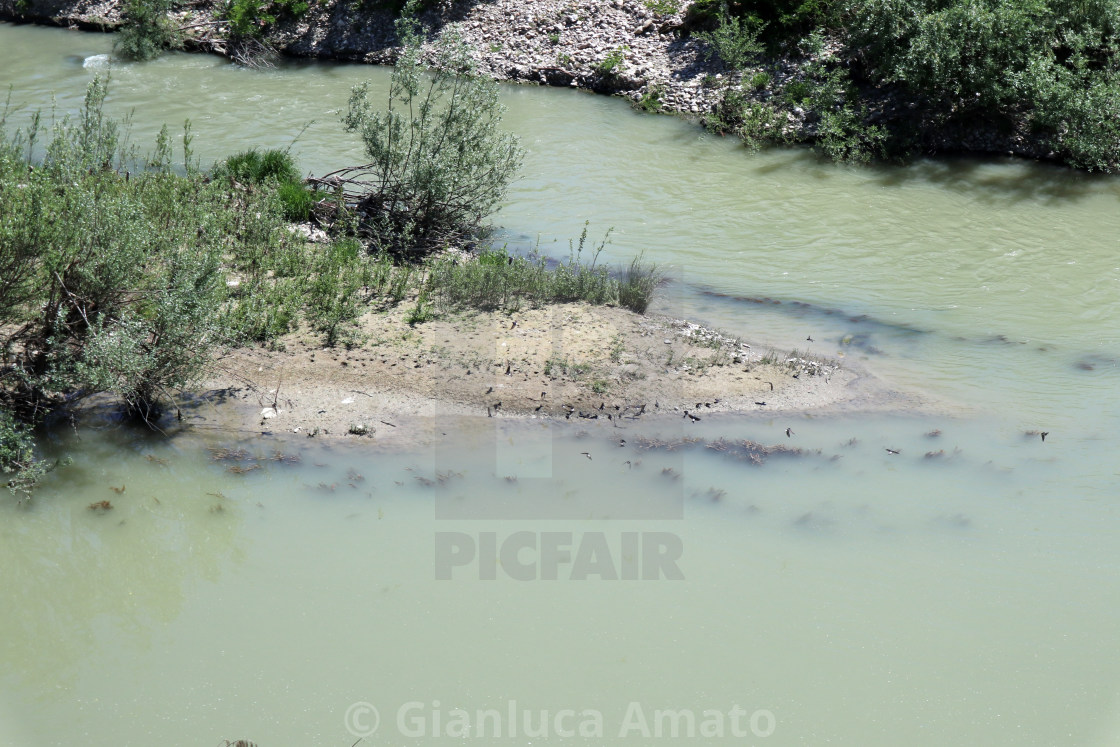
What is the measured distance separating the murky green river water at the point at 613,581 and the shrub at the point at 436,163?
337 cm

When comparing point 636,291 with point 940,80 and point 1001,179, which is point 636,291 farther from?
point 940,80

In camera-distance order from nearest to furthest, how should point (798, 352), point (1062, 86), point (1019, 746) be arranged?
point (1019, 746), point (798, 352), point (1062, 86)

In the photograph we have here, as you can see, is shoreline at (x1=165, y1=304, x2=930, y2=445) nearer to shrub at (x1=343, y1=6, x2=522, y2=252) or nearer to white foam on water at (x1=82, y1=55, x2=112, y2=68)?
shrub at (x1=343, y1=6, x2=522, y2=252)

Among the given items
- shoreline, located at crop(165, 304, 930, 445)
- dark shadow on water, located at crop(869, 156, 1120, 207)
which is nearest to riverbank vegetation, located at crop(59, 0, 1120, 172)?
dark shadow on water, located at crop(869, 156, 1120, 207)

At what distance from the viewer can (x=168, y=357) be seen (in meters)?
7.87

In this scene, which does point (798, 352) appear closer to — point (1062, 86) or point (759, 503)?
point (759, 503)

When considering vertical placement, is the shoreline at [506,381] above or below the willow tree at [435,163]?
below

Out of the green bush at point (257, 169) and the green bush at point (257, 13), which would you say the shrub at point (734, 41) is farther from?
the green bush at point (257, 13)

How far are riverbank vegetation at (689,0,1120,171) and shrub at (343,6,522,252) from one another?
7186 millimetres

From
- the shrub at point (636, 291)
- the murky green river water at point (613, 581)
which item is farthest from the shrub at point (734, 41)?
the murky green river water at point (613, 581)

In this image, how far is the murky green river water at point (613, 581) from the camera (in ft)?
18.5

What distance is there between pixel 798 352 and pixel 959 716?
4.78m

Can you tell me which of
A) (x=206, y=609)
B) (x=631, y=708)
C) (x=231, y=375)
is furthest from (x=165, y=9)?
(x=631, y=708)

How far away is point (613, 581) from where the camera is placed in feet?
22.0
